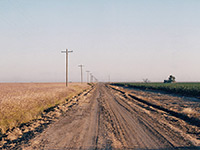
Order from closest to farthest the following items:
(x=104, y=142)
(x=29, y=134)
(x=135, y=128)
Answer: (x=104, y=142)
(x=29, y=134)
(x=135, y=128)

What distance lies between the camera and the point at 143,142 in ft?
22.7

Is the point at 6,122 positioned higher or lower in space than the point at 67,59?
lower

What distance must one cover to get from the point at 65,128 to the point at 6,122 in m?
3.55

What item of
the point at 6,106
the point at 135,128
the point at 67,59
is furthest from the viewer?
the point at 67,59

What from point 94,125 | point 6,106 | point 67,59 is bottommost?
point 94,125

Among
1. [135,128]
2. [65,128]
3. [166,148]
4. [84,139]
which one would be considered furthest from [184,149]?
[65,128]

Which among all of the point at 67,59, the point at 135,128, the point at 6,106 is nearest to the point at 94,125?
the point at 135,128

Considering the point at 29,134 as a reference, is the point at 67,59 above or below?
above

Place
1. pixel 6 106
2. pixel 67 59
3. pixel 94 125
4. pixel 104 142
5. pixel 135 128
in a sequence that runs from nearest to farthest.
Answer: pixel 104 142
pixel 135 128
pixel 94 125
pixel 6 106
pixel 67 59

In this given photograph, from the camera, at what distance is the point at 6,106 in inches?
464

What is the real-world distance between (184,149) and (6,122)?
29.8 ft

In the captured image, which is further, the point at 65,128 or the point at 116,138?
the point at 65,128

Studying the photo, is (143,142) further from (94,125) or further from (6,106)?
(6,106)

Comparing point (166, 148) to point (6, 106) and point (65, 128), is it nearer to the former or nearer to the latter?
point (65, 128)
